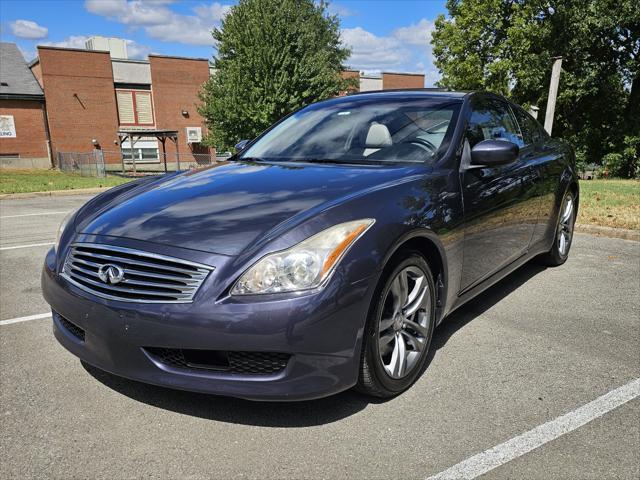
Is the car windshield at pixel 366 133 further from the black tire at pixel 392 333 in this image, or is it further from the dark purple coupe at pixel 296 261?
the black tire at pixel 392 333

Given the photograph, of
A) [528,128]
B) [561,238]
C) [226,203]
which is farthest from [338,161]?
[561,238]

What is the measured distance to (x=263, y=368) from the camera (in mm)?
2232

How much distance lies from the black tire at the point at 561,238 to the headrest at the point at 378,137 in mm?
2381

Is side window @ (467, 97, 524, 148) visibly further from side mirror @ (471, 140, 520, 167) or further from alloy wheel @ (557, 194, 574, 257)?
alloy wheel @ (557, 194, 574, 257)

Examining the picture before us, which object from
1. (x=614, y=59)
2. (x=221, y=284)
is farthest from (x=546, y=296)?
(x=614, y=59)

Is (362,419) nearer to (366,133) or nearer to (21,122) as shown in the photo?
(366,133)

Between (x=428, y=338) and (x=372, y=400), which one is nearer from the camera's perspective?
(x=372, y=400)

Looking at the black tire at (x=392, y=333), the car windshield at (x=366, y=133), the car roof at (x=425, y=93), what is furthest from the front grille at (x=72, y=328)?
the car roof at (x=425, y=93)

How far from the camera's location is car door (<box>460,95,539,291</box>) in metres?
3.26

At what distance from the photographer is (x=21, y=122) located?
1332 inches

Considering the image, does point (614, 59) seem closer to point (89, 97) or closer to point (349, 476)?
point (349, 476)

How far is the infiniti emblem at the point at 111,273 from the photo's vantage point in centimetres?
232

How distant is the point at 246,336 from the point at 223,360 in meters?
0.23

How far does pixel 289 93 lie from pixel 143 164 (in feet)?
48.3
